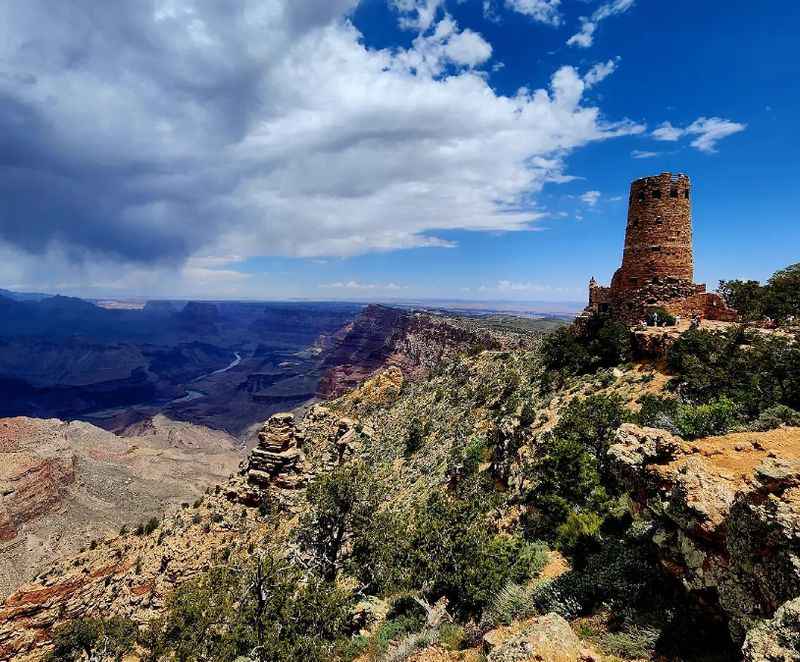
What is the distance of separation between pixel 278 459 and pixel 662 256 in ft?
98.0

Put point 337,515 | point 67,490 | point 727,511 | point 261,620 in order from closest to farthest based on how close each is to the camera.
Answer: point 727,511
point 261,620
point 337,515
point 67,490

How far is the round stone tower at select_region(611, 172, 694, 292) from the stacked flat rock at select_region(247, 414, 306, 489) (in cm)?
2787

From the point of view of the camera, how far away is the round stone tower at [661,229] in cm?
2100

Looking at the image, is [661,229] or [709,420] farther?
[661,229]

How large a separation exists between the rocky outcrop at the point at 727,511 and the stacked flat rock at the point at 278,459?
93.7 ft

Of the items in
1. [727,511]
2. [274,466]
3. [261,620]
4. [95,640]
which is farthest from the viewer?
[274,466]

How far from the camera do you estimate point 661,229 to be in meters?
21.1

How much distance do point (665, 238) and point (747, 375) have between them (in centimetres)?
830

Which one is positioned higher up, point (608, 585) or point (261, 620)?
point (608, 585)

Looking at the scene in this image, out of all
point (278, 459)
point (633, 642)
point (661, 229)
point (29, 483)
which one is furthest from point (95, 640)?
point (661, 229)

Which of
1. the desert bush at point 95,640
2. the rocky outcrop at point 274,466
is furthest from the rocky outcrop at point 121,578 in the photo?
the rocky outcrop at point 274,466

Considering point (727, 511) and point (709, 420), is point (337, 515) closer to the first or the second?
point (709, 420)

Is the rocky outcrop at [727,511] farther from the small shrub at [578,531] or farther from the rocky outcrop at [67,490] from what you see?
the rocky outcrop at [67,490]

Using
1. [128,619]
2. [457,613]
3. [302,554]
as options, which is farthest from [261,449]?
[457,613]
